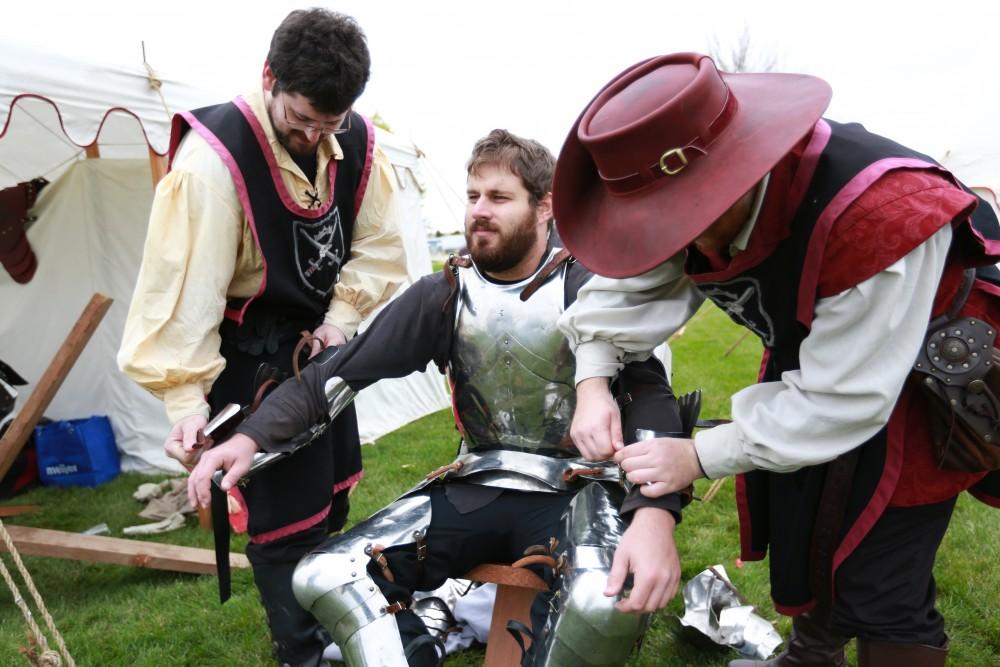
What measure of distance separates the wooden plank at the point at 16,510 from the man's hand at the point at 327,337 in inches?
104

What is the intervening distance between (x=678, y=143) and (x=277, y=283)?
140 cm

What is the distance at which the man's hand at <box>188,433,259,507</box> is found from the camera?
5.80 ft

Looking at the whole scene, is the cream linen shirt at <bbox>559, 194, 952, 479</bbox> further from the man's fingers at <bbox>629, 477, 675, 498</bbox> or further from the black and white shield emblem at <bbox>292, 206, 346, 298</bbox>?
the black and white shield emblem at <bbox>292, 206, 346, 298</bbox>

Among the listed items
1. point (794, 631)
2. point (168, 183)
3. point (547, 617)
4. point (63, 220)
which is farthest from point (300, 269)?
point (63, 220)

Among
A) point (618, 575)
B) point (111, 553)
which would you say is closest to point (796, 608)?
point (618, 575)

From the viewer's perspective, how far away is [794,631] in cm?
198

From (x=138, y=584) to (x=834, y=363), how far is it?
10.2ft

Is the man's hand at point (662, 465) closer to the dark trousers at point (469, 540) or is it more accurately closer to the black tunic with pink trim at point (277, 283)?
the dark trousers at point (469, 540)

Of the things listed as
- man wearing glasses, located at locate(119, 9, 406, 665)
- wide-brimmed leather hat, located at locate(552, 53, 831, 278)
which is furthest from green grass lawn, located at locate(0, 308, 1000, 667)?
wide-brimmed leather hat, located at locate(552, 53, 831, 278)

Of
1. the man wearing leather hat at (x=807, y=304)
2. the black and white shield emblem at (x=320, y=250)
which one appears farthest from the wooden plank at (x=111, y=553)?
the man wearing leather hat at (x=807, y=304)

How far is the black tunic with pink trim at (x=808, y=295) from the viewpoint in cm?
127

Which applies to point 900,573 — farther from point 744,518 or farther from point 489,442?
point 489,442

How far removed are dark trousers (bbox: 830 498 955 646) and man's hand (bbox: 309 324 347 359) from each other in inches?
59.2

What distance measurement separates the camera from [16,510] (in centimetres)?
399
